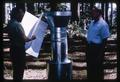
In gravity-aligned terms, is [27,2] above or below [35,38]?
above

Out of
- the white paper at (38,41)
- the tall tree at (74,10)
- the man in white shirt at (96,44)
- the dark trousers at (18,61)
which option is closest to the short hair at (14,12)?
the white paper at (38,41)

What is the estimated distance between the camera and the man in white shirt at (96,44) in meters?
8.41

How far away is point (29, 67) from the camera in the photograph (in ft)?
27.8

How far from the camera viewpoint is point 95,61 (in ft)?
28.0

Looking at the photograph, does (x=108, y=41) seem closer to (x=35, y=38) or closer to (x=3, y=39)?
(x=35, y=38)

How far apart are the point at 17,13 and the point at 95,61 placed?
1.69 m

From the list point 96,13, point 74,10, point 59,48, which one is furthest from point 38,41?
point 96,13

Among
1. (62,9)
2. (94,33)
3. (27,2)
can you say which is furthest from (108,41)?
(27,2)

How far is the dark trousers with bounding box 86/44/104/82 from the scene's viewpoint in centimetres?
850

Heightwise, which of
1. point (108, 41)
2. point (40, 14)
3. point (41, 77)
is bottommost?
point (41, 77)

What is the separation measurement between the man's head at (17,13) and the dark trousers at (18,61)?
554 mm

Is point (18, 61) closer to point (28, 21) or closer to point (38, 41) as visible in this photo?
point (38, 41)

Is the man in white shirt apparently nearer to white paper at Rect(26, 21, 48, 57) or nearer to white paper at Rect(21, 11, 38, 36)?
white paper at Rect(26, 21, 48, 57)

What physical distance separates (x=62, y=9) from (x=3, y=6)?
3.57ft
